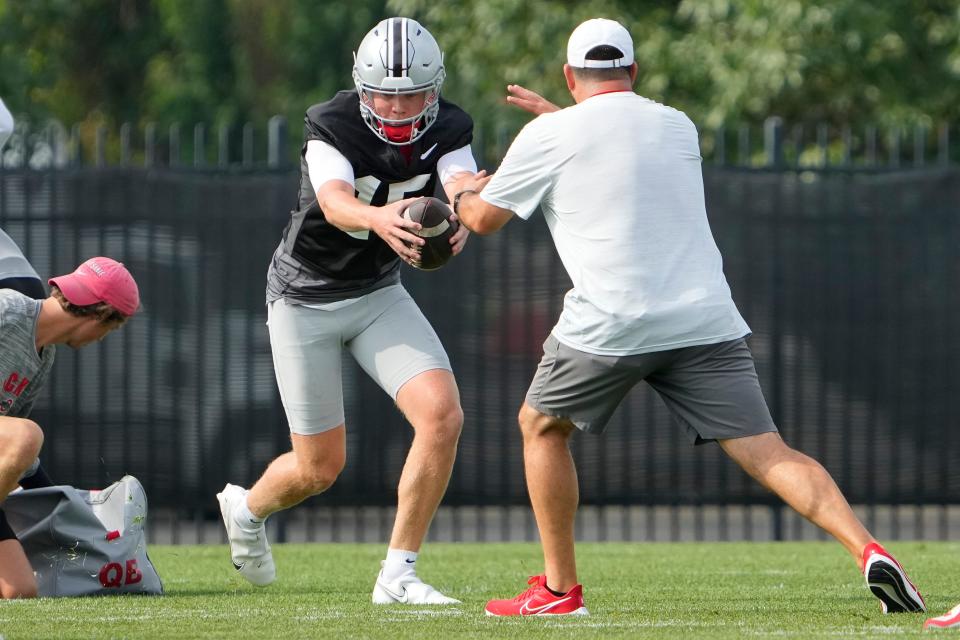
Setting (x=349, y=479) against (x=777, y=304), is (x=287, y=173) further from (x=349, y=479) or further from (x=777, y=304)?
(x=777, y=304)

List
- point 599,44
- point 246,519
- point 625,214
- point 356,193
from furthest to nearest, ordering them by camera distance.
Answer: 1. point 246,519
2. point 356,193
3. point 599,44
4. point 625,214

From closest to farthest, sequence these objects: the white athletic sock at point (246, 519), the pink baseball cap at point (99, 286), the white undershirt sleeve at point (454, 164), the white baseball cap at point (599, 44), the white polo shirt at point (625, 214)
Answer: the white polo shirt at point (625, 214) → the white baseball cap at point (599, 44) → the pink baseball cap at point (99, 286) → the white undershirt sleeve at point (454, 164) → the white athletic sock at point (246, 519)

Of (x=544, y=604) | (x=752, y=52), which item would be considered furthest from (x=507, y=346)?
(x=752, y=52)

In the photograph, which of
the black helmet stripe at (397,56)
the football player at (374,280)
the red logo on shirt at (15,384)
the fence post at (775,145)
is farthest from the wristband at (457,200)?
the fence post at (775,145)

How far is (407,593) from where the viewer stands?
6039 millimetres

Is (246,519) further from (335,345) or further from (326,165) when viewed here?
(326,165)

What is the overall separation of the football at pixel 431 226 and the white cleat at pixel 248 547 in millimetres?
1698

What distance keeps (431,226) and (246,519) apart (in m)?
1.80

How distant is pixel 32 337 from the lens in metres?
5.75

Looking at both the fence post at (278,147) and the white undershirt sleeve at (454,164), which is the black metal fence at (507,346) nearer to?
the fence post at (278,147)

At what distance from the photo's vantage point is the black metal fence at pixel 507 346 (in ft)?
31.9

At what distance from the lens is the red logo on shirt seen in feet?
18.9

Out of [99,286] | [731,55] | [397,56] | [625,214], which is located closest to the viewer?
[625,214]

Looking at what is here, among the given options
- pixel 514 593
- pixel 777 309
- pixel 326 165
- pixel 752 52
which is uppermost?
pixel 752 52
